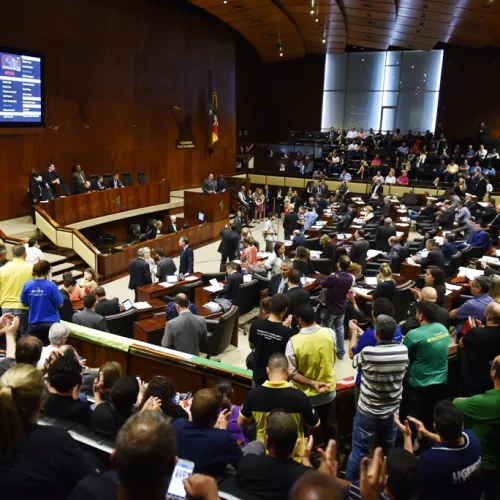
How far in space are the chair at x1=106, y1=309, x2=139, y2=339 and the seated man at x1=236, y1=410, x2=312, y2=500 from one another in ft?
13.5

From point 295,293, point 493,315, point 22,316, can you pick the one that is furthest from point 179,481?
point 22,316

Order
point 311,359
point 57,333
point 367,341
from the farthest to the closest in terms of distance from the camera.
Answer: point 57,333
point 367,341
point 311,359

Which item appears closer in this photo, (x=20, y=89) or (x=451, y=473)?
(x=451, y=473)

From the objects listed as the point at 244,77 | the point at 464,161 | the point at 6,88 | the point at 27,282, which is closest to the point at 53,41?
the point at 6,88

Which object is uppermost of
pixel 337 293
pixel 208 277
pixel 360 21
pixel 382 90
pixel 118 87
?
pixel 360 21

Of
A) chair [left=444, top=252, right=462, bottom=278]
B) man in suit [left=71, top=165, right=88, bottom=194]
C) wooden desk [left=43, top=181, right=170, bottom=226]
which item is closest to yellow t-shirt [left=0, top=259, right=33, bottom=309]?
chair [left=444, top=252, right=462, bottom=278]

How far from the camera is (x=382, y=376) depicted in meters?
3.44

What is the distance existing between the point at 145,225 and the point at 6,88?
5413 mm

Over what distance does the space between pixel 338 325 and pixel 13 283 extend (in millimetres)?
3652

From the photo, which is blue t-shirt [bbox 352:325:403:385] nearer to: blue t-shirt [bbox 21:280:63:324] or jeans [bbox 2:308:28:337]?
blue t-shirt [bbox 21:280:63:324]

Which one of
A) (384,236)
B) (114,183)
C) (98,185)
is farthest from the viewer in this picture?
(114,183)

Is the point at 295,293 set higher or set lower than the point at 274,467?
lower

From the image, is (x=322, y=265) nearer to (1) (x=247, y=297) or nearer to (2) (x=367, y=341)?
(1) (x=247, y=297)

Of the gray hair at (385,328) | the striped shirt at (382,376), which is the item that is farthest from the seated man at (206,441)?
the gray hair at (385,328)
